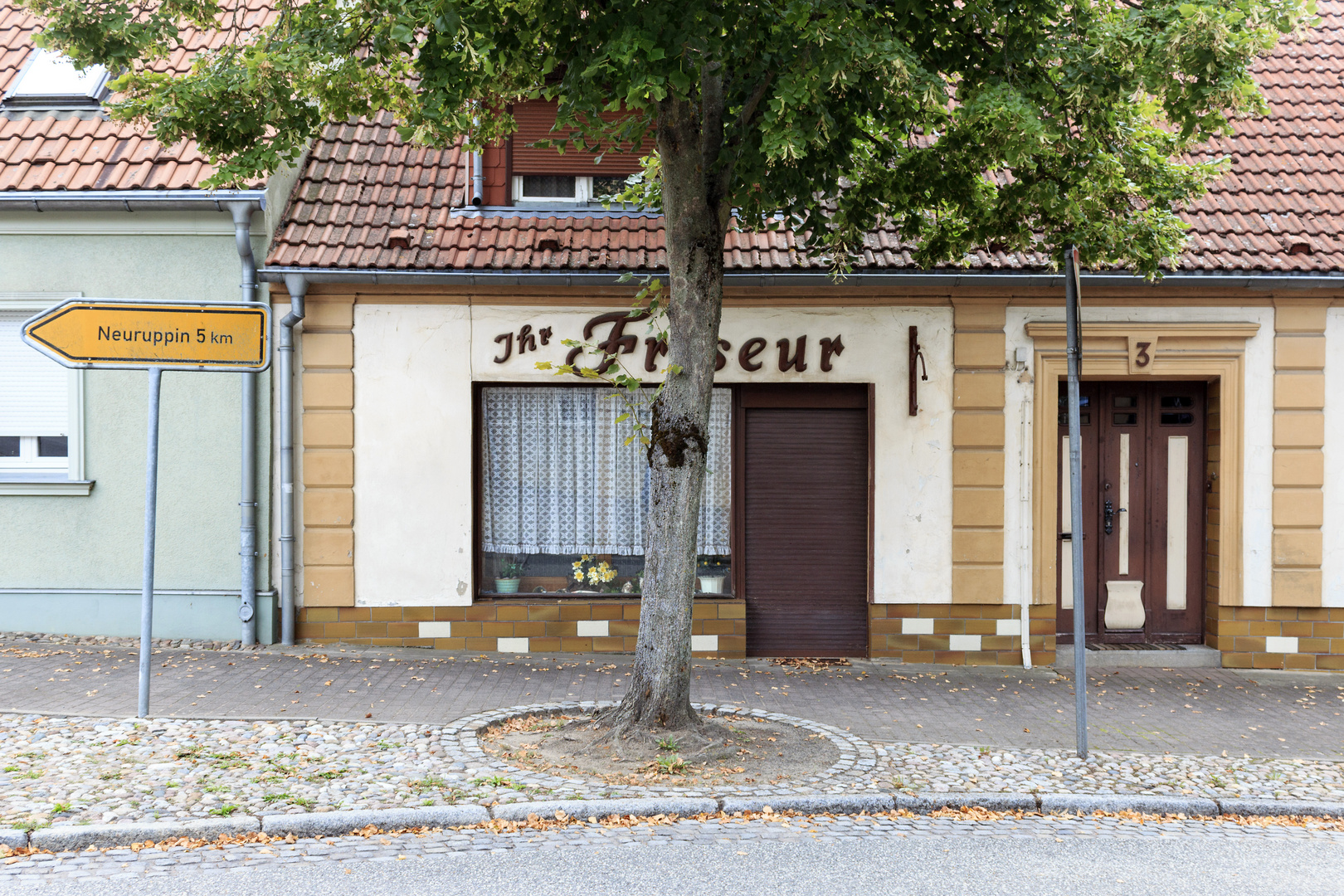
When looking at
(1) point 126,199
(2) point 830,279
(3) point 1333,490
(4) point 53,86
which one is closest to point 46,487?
(1) point 126,199

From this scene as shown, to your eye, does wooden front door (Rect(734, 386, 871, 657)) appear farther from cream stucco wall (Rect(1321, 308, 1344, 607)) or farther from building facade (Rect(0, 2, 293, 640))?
building facade (Rect(0, 2, 293, 640))

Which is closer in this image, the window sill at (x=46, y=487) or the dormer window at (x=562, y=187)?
the window sill at (x=46, y=487)

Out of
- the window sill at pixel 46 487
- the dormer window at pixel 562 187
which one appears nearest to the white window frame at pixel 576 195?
the dormer window at pixel 562 187

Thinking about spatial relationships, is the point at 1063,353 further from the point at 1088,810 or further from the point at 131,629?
the point at 131,629

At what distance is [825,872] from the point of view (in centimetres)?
499

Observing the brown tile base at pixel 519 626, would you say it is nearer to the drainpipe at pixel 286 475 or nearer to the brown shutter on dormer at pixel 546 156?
the drainpipe at pixel 286 475

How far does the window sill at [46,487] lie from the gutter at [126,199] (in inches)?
93.2

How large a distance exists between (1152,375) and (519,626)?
6161mm

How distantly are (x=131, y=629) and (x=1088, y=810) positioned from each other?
Answer: 310 inches

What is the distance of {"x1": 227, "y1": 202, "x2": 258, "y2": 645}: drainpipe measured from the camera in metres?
9.51

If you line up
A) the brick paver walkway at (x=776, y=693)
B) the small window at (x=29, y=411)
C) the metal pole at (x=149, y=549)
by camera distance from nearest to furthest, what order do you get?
the metal pole at (x=149, y=549), the brick paver walkway at (x=776, y=693), the small window at (x=29, y=411)

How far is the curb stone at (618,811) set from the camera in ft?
16.9

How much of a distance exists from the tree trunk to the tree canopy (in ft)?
0.71

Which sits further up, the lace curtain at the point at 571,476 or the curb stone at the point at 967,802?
the lace curtain at the point at 571,476
